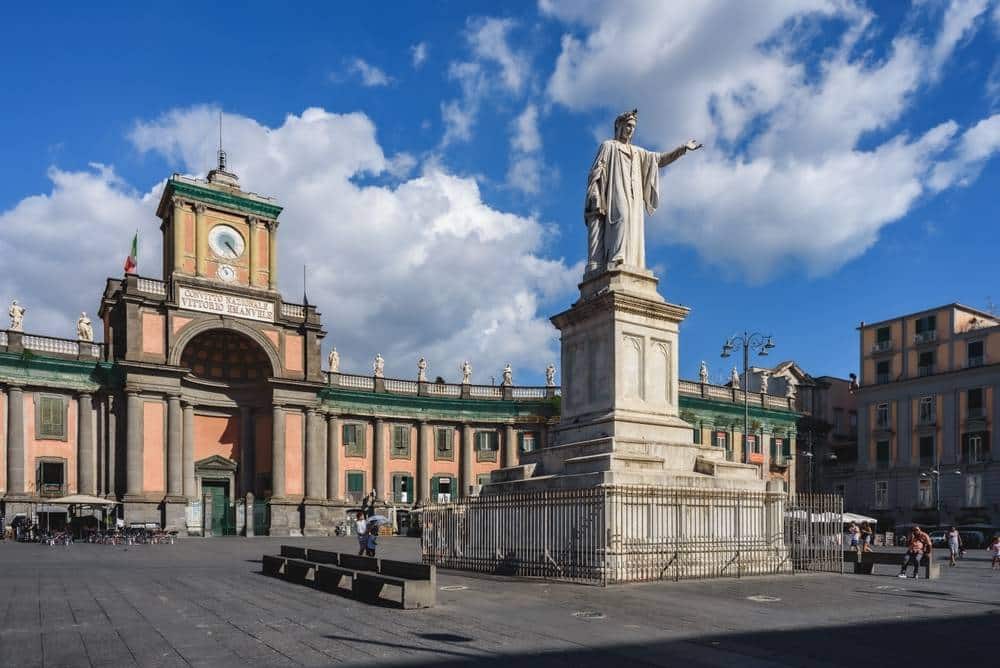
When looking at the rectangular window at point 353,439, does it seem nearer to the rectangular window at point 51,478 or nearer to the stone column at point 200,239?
the stone column at point 200,239

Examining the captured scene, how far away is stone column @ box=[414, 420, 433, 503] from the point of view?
176 ft

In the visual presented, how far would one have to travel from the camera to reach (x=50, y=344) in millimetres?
42531

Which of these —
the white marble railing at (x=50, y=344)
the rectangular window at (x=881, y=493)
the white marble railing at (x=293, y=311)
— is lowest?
the rectangular window at (x=881, y=493)

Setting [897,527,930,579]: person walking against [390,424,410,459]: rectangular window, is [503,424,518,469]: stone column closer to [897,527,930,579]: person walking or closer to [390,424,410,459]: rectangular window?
[390,424,410,459]: rectangular window

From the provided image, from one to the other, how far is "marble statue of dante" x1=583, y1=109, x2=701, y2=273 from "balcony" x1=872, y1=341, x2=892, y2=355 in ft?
157

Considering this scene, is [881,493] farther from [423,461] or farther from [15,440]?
[15,440]

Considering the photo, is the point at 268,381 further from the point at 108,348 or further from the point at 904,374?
the point at 904,374

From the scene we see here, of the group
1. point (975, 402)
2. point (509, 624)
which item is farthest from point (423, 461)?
point (509, 624)

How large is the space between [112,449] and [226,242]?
12.4 m

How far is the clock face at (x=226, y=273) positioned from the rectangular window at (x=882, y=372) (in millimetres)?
44220

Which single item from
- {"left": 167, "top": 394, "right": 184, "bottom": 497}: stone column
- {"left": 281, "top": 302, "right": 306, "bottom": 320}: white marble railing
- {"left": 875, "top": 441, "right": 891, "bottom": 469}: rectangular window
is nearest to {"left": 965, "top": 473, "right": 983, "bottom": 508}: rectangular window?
{"left": 875, "top": 441, "right": 891, "bottom": 469}: rectangular window

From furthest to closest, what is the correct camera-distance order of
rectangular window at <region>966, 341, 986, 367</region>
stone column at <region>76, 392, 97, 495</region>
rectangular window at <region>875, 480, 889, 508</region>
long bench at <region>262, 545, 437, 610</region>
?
rectangular window at <region>875, 480, 889, 508</region>, rectangular window at <region>966, 341, 986, 367</region>, stone column at <region>76, 392, 97, 495</region>, long bench at <region>262, 545, 437, 610</region>

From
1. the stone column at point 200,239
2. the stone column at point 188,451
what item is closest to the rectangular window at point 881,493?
the stone column at point 188,451

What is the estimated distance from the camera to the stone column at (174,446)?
142 ft
